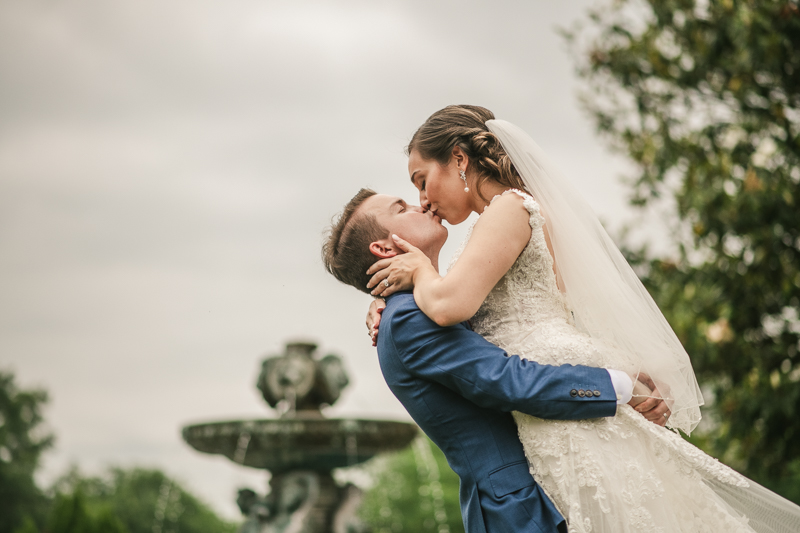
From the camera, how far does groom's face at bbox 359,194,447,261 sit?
2977mm

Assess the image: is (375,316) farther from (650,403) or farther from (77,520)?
(77,520)

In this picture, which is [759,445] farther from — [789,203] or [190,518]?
[190,518]

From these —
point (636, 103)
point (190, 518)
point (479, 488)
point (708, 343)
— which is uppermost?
point (636, 103)

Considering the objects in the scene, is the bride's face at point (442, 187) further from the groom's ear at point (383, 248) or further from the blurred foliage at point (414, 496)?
the blurred foliage at point (414, 496)

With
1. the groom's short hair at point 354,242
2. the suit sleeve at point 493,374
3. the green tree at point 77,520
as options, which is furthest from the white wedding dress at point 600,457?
the green tree at point 77,520

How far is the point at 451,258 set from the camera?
3059 mm

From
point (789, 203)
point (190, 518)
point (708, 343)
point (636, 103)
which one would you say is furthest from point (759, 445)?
point (190, 518)

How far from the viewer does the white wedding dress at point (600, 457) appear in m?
2.52

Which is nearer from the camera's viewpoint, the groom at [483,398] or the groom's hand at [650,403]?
the groom at [483,398]

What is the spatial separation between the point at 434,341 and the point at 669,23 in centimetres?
674

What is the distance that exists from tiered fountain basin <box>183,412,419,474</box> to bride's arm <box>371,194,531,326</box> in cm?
674

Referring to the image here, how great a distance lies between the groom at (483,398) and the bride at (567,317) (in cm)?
8

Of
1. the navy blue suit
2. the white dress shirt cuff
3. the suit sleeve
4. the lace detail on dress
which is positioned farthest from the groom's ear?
the white dress shirt cuff

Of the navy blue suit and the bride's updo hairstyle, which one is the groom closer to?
the navy blue suit
